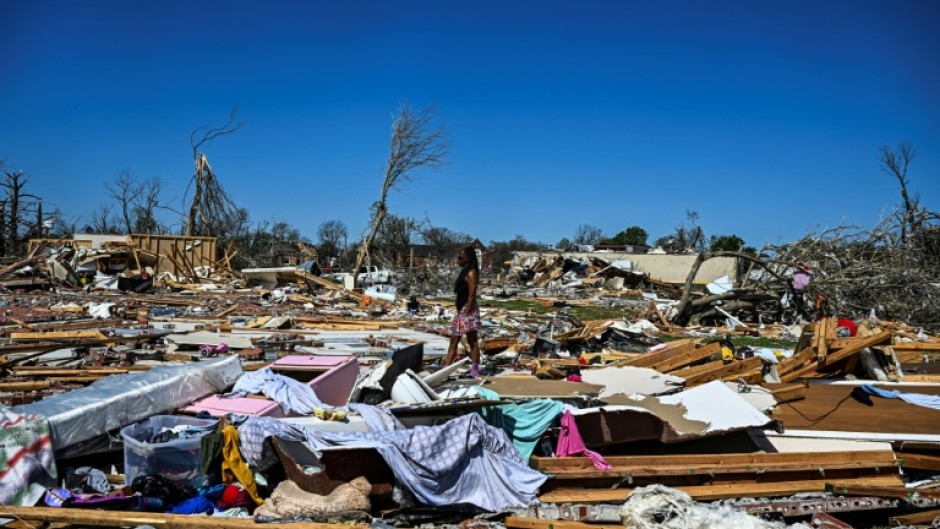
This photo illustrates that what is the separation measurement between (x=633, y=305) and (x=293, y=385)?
17.5 metres

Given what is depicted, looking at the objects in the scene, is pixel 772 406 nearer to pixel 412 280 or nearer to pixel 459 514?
pixel 459 514

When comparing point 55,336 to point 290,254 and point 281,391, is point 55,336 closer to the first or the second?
point 281,391

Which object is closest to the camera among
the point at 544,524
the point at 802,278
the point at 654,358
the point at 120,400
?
the point at 544,524

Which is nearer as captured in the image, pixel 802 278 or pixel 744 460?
pixel 744 460

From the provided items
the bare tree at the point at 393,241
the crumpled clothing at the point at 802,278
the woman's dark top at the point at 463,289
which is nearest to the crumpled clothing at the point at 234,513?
the woman's dark top at the point at 463,289

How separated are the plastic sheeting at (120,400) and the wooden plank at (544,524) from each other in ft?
9.43

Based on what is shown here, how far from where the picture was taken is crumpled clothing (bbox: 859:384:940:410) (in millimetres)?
5805

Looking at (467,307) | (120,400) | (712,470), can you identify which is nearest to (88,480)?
(120,400)

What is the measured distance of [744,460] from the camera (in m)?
4.65

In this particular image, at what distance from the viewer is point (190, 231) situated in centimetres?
2841

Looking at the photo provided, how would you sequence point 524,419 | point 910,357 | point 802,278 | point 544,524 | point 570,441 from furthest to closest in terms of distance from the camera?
point 802,278, point 910,357, point 524,419, point 570,441, point 544,524

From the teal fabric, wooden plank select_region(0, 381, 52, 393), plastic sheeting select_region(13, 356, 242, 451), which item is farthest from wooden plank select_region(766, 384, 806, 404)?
wooden plank select_region(0, 381, 52, 393)

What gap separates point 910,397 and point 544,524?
4.09m

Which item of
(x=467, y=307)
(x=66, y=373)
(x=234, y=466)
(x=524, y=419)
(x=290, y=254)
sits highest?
(x=290, y=254)
